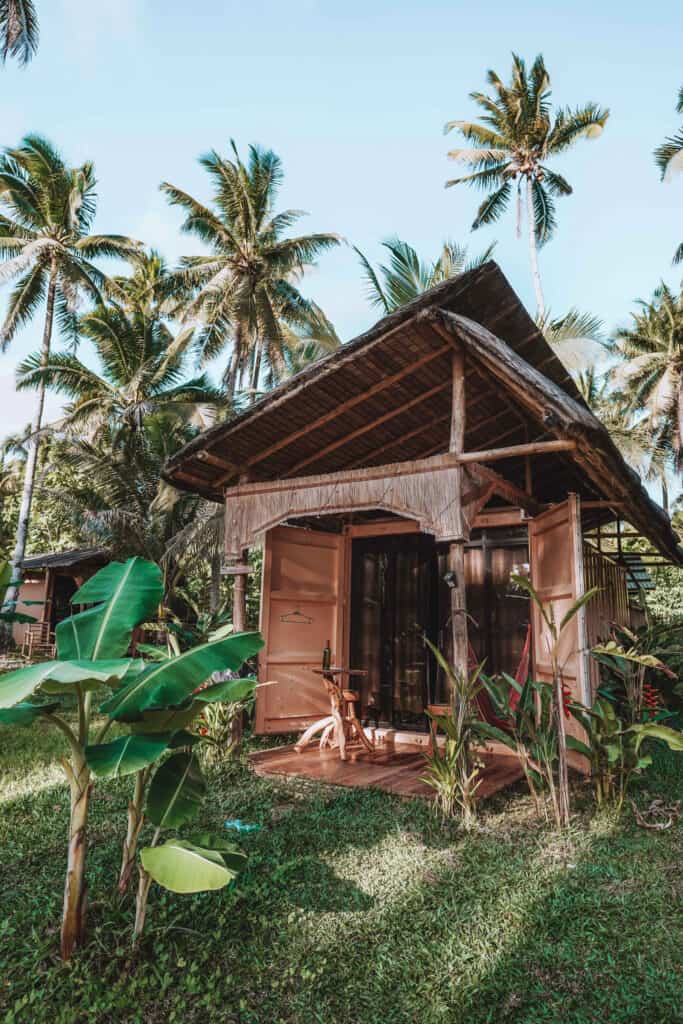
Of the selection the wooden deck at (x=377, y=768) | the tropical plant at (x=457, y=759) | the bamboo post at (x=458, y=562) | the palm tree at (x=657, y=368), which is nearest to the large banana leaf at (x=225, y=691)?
the tropical plant at (x=457, y=759)

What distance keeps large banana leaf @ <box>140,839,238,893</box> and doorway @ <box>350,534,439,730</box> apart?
5.39m

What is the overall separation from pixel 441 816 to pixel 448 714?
662mm

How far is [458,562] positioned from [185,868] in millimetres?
2934

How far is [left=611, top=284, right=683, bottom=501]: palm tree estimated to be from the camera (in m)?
21.9

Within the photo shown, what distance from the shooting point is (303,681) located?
729cm

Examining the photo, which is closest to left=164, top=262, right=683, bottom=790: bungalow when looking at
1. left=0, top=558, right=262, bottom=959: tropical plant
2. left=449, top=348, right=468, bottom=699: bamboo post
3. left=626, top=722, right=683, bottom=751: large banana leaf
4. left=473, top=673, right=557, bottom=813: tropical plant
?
left=449, top=348, right=468, bottom=699: bamboo post

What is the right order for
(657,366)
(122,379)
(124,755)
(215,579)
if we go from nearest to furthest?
(124,755) < (215,579) < (122,379) < (657,366)

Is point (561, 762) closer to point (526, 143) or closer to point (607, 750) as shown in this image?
point (607, 750)

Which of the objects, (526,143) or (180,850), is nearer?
(180,850)

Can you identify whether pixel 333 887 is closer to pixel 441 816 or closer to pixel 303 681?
pixel 441 816

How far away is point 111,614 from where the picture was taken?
277 cm

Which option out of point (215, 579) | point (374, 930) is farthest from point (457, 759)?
point (215, 579)

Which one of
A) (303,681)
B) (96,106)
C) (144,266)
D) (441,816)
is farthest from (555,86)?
(441,816)

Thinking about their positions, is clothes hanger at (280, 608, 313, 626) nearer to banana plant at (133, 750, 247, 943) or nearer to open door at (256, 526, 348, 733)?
open door at (256, 526, 348, 733)
